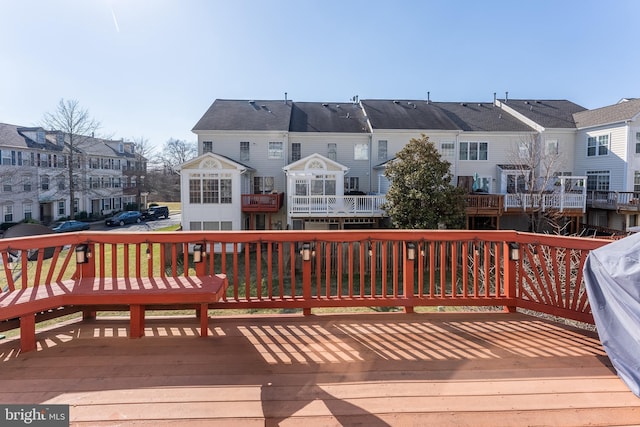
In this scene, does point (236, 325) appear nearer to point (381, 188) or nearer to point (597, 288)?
point (597, 288)

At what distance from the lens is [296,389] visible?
85.8 inches

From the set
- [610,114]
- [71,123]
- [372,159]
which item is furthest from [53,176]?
[610,114]

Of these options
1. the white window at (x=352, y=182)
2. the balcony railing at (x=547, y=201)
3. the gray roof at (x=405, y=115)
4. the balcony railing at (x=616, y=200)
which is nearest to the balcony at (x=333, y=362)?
the balcony railing at (x=547, y=201)

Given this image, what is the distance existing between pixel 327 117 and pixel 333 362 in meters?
20.7

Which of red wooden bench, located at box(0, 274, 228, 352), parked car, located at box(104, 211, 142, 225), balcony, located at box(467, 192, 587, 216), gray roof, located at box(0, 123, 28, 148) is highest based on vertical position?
gray roof, located at box(0, 123, 28, 148)

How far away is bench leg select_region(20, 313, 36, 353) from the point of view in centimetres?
267

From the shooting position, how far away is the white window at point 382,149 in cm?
1981

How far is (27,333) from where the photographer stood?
269 cm

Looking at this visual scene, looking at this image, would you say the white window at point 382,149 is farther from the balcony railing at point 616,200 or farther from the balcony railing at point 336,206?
the balcony railing at point 616,200

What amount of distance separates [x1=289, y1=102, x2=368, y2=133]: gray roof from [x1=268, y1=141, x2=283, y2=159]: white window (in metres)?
1.32

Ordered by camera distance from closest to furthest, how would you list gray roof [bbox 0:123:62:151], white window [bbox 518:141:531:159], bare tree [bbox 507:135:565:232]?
1. bare tree [bbox 507:135:565:232]
2. white window [bbox 518:141:531:159]
3. gray roof [bbox 0:123:62:151]

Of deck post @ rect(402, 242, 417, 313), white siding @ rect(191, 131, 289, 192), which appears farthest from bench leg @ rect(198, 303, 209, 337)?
white siding @ rect(191, 131, 289, 192)

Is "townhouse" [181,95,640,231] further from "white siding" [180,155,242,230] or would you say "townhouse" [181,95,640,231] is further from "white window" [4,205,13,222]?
"white window" [4,205,13,222]

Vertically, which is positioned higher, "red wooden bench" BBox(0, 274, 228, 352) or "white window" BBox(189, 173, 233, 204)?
"white window" BBox(189, 173, 233, 204)
